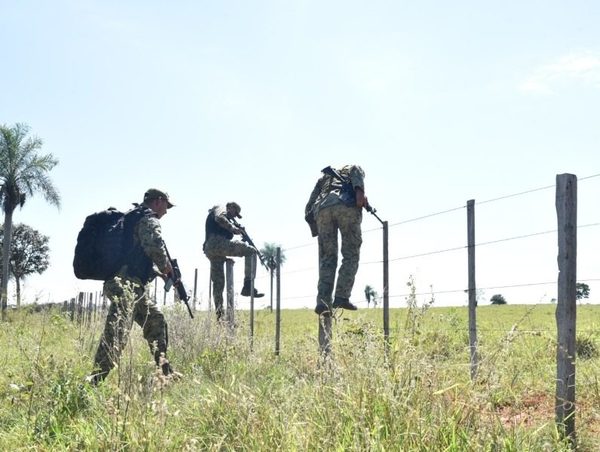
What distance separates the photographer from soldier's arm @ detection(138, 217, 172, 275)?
577 centimetres

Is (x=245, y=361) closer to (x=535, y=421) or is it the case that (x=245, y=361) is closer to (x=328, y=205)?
(x=328, y=205)

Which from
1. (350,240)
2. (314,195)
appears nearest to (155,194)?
(314,195)

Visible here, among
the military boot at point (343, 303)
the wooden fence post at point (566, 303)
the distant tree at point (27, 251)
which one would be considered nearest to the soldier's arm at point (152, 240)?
the military boot at point (343, 303)

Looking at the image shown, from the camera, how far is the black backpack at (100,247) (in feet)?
18.6

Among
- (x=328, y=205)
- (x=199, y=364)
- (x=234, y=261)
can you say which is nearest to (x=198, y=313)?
(x=234, y=261)

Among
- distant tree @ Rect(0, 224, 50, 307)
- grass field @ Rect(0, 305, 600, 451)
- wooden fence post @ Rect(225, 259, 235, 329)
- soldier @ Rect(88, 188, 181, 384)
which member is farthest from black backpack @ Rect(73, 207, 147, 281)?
distant tree @ Rect(0, 224, 50, 307)

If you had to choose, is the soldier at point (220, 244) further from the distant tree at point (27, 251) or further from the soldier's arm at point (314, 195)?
the distant tree at point (27, 251)

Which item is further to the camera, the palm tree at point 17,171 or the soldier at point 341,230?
the palm tree at point 17,171

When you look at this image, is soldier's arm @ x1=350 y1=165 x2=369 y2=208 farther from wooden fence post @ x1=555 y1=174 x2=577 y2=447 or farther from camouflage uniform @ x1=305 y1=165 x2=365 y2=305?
wooden fence post @ x1=555 y1=174 x2=577 y2=447

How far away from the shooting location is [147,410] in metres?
3.12

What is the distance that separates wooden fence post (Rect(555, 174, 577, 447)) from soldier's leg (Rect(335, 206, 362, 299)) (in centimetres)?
269

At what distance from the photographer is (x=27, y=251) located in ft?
152

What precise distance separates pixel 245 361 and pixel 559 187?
3.39 m

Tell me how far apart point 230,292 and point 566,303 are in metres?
5.86
